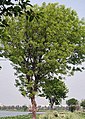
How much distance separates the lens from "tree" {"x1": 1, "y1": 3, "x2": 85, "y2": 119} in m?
22.7

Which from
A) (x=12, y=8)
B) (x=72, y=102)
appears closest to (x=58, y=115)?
(x=12, y=8)

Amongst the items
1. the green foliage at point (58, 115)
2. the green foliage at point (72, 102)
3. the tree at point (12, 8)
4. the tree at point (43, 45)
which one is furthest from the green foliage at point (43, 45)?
the green foliage at point (72, 102)

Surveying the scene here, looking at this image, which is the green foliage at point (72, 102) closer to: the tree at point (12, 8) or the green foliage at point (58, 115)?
the green foliage at point (58, 115)

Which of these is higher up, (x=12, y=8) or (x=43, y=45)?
(x=43, y=45)

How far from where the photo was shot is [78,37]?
78.2ft

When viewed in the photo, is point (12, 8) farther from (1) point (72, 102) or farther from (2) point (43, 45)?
(1) point (72, 102)

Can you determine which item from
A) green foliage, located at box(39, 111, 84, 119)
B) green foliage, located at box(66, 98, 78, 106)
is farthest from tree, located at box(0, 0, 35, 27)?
green foliage, located at box(66, 98, 78, 106)

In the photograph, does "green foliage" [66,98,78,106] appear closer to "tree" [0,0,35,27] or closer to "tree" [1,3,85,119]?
"tree" [1,3,85,119]

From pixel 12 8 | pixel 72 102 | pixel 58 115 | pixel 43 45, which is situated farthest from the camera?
pixel 72 102

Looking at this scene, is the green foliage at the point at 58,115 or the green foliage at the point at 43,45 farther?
the green foliage at the point at 43,45

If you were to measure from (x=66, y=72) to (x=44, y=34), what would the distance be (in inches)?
136

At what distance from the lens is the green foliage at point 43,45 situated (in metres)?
22.7

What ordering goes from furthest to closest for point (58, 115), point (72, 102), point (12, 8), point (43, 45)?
point (72, 102) < point (43, 45) < point (58, 115) < point (12, 8)

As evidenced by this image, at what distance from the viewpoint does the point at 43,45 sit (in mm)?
22688
